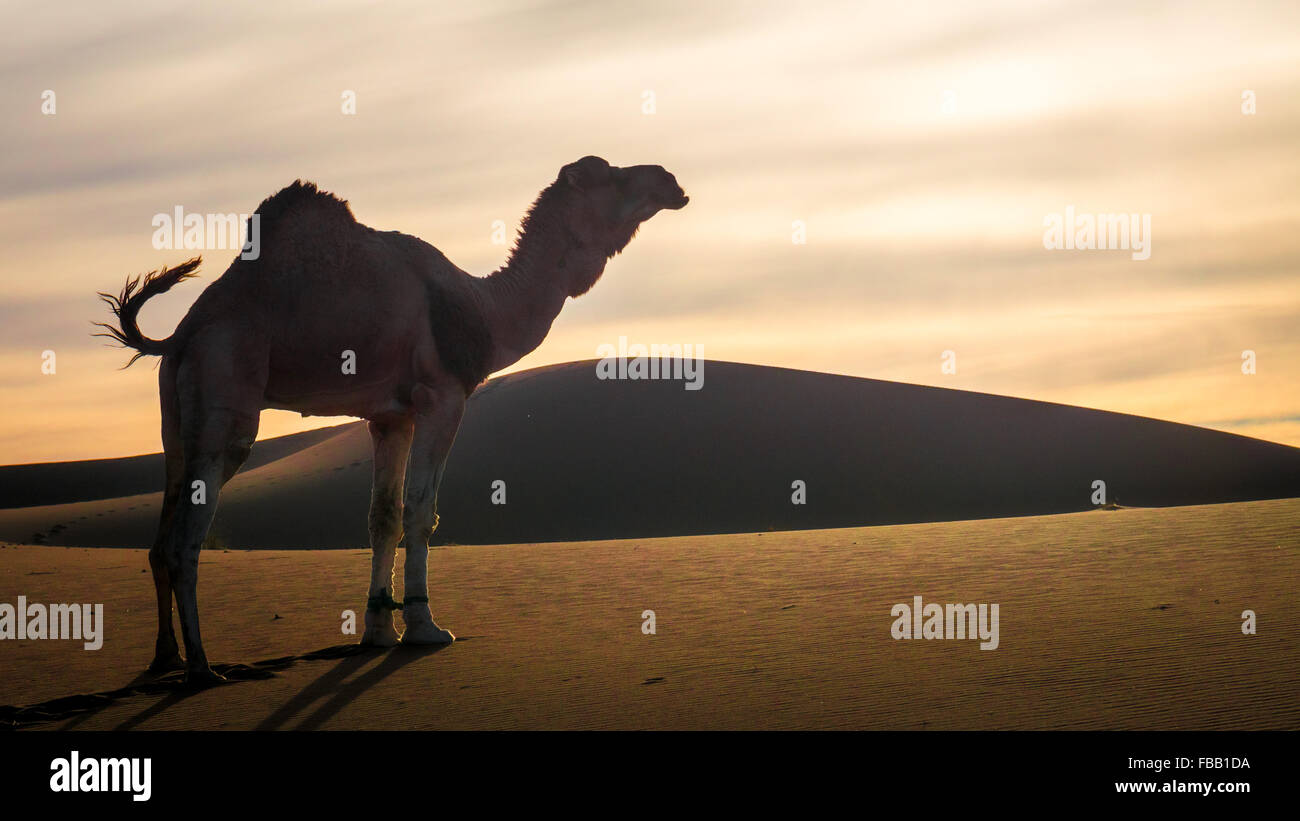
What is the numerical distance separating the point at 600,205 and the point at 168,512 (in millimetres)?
5067

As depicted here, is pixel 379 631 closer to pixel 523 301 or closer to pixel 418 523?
pixel 418 523

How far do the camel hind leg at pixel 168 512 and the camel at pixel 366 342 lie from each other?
1 cm

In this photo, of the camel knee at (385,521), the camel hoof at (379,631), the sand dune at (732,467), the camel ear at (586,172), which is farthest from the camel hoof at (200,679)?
the sand dune at (732,467)

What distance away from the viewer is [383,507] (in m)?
11.8

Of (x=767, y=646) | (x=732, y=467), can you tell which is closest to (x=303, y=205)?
(x=767, y=646)

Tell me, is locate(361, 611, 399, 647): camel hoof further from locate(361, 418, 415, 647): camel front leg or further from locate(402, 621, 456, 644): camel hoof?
locate(402, 621, 456, 644): camel hoof

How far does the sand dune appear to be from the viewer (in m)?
51.7

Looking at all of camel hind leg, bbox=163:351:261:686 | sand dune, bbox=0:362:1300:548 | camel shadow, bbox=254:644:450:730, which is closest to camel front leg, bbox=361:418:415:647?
camel shadow, bbox=254:644:450:730

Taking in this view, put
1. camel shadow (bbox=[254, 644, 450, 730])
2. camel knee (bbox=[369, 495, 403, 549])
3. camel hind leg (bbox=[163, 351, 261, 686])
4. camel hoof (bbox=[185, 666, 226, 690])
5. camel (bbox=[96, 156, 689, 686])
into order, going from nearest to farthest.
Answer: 1. camel shadow (bbox=[254, 644, 450, 730])
2. camel hoof (bbox=[185, 666, 226, 690])
3. camel hind leg (bbox=[163, 351, 261, 686])
4. camel (bbox=[96, 156, 689, 686])
5. camel knee (bbox=[369, 495, 403, 549])

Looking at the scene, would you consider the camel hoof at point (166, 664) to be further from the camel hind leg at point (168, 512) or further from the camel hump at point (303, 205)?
the camel hump at point (303, 205)

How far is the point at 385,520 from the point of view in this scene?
38.5 feet

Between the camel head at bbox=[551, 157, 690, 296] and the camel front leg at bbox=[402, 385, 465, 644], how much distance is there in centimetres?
226
